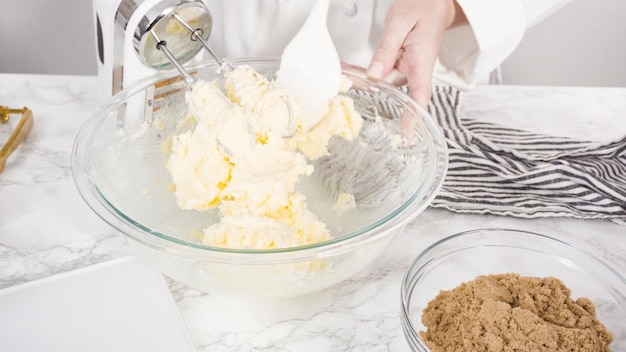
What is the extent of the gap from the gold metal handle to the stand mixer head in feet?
0.71

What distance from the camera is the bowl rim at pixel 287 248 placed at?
0.60 metres

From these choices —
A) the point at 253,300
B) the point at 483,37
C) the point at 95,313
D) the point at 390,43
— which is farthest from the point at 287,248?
the point at 483,37

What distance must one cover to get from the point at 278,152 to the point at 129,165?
214 mm

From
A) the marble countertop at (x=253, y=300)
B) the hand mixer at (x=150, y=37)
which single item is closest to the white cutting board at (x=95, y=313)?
the marble countertop at (x=253, y=300)

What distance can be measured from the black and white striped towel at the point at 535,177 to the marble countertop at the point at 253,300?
0.02 meters

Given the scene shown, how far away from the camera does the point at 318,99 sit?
2.77 ft

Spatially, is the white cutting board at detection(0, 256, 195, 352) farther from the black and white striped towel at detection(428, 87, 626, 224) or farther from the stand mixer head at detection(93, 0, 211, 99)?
the black and white striped towel at detection(428, 87, 626, 224)

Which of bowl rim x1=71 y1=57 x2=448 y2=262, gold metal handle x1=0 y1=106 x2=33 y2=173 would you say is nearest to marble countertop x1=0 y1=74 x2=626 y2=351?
gold metal handle x1=0 y1=106 x2=33 y2=173

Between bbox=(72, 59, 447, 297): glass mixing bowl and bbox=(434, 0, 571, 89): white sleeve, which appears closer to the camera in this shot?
bbox=(72, 59, 447, 297): glass mixing bowl

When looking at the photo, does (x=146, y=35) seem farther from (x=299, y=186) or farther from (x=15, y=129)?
(x=15, y=129)

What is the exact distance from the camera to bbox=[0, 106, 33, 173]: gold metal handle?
0.96 m

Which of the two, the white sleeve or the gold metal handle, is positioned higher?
the white sleeve

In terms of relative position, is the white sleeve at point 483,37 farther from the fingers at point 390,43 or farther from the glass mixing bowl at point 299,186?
the glass mixing bowl at point 299,186

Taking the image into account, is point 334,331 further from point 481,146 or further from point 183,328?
point 481,146
